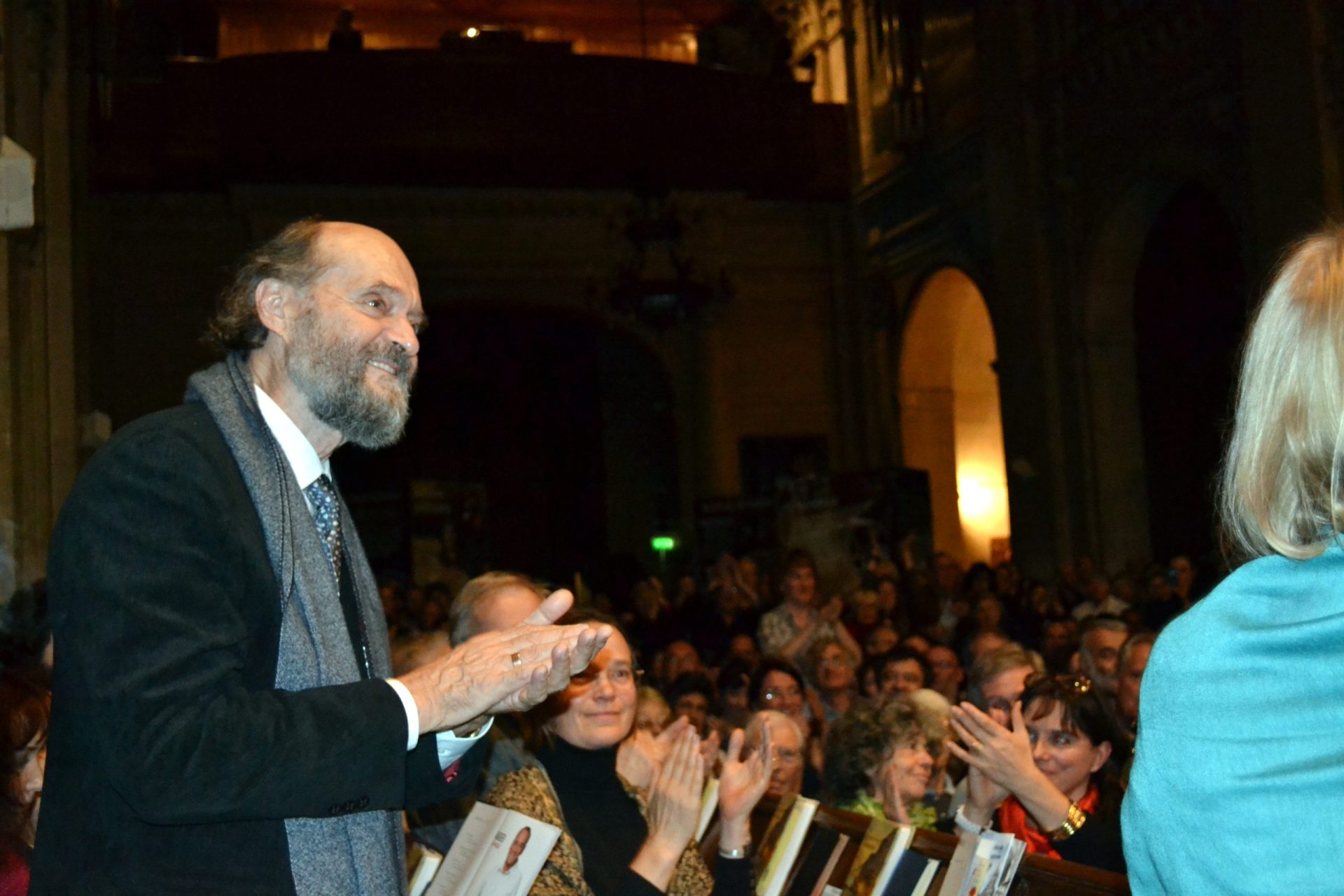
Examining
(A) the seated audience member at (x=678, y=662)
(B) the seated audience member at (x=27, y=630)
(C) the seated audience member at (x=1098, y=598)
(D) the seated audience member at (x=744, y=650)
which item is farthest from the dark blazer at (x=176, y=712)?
(C) the seated audience member at (x=1098, y=598)

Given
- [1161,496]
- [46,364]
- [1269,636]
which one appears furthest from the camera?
[1161,496]

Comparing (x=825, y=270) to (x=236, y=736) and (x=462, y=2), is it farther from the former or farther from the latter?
(x=236, y=736)

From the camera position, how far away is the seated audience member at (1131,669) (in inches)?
211


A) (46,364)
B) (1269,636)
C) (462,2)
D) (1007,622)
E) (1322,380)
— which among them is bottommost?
(1007,622)

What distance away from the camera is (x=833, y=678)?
764 centimetres

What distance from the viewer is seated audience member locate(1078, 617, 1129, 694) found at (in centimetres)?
618

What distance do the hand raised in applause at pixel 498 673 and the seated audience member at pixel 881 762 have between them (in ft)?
10.2

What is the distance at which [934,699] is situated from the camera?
5285mm

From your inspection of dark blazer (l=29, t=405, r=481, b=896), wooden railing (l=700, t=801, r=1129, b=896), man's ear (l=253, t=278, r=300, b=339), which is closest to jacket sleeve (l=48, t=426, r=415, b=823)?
dark blazer (l=29, t=405, r=481, b=896)

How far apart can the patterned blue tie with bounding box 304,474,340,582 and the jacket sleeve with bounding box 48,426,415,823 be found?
0.31 meters

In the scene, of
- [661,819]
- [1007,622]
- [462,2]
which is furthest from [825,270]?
[661,819]

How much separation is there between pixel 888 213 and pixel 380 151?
666cm

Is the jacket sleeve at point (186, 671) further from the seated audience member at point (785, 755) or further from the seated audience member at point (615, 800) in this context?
the seated audience member at point (785, 755)

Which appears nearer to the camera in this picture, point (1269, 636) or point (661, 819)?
point (1269, 636)
